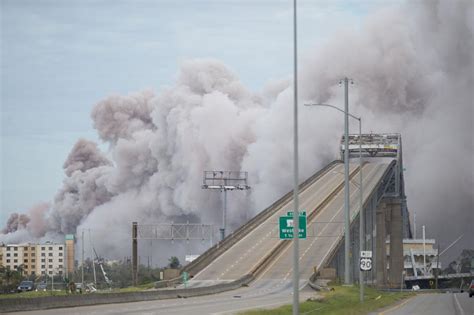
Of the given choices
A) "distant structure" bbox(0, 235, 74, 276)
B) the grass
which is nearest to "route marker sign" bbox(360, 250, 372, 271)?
the grass

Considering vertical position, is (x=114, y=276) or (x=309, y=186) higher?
(x=309, y=186)

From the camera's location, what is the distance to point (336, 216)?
11262 centimetres

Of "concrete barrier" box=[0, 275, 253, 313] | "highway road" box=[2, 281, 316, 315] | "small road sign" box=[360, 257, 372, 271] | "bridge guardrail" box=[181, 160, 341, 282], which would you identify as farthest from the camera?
"bridge guardrail" box=[181, 160, 341, 282]

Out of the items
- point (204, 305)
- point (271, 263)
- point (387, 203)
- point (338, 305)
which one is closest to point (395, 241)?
point (387, 203)

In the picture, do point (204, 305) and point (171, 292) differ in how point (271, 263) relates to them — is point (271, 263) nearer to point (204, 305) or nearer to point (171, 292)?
point (171, 292)

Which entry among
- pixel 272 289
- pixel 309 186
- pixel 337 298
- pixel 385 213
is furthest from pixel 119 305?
pixel 385 213

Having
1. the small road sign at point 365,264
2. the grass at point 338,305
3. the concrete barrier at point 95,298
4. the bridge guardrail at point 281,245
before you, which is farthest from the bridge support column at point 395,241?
the small road sign at point 365,264

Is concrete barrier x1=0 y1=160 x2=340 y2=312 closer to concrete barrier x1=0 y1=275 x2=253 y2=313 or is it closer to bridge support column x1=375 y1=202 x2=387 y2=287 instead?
concrete barrier x1=0 y1=275 x2=253 y2=313

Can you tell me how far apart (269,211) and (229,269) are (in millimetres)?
30918

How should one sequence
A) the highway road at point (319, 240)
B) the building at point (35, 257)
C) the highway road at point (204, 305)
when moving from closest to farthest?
the highway road at point (204, 305) < the highway road at point (319, 240) < the building at point (35, 257)

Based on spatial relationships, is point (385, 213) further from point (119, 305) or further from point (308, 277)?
point (119, 305)

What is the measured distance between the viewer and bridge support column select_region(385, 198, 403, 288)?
5818 inches

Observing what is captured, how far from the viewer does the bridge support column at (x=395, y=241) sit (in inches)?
5818

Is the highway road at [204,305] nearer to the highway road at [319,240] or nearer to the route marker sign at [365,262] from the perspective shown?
the route marker sign at [365,262]
